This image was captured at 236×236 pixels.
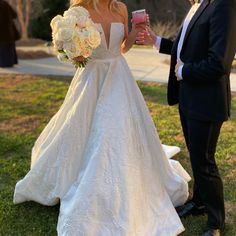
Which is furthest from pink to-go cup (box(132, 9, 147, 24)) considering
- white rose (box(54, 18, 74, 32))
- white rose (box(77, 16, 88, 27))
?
white rose (box(54, 18, 74, 32))

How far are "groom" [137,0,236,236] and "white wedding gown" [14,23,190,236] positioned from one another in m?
0.33

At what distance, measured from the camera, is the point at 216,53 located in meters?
2.77

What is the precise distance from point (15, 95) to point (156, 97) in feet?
8.23

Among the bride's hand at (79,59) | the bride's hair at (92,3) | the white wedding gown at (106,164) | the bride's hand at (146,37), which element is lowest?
the white wedding gown at (106,164)

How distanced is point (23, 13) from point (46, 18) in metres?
1.04

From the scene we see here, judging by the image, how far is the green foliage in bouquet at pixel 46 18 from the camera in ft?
54.5

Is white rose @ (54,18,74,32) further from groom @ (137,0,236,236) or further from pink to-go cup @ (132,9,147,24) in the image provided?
groom @ (137,0,236,236)

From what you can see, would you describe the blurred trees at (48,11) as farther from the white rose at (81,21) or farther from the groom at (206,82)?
the groom at (206,82)

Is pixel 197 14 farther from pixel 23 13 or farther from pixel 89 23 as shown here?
pixel 23 13

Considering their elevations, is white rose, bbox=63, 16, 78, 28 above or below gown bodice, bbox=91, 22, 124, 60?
above

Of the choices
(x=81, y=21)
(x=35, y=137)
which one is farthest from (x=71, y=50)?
(x=35, y=137)

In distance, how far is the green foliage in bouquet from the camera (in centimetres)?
1660

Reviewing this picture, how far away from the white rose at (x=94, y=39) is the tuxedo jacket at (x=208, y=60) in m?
0.56

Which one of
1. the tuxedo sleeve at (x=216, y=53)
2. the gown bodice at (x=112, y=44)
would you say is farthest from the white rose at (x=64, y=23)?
the tuxedo sleeve at (x=216, y=53)
